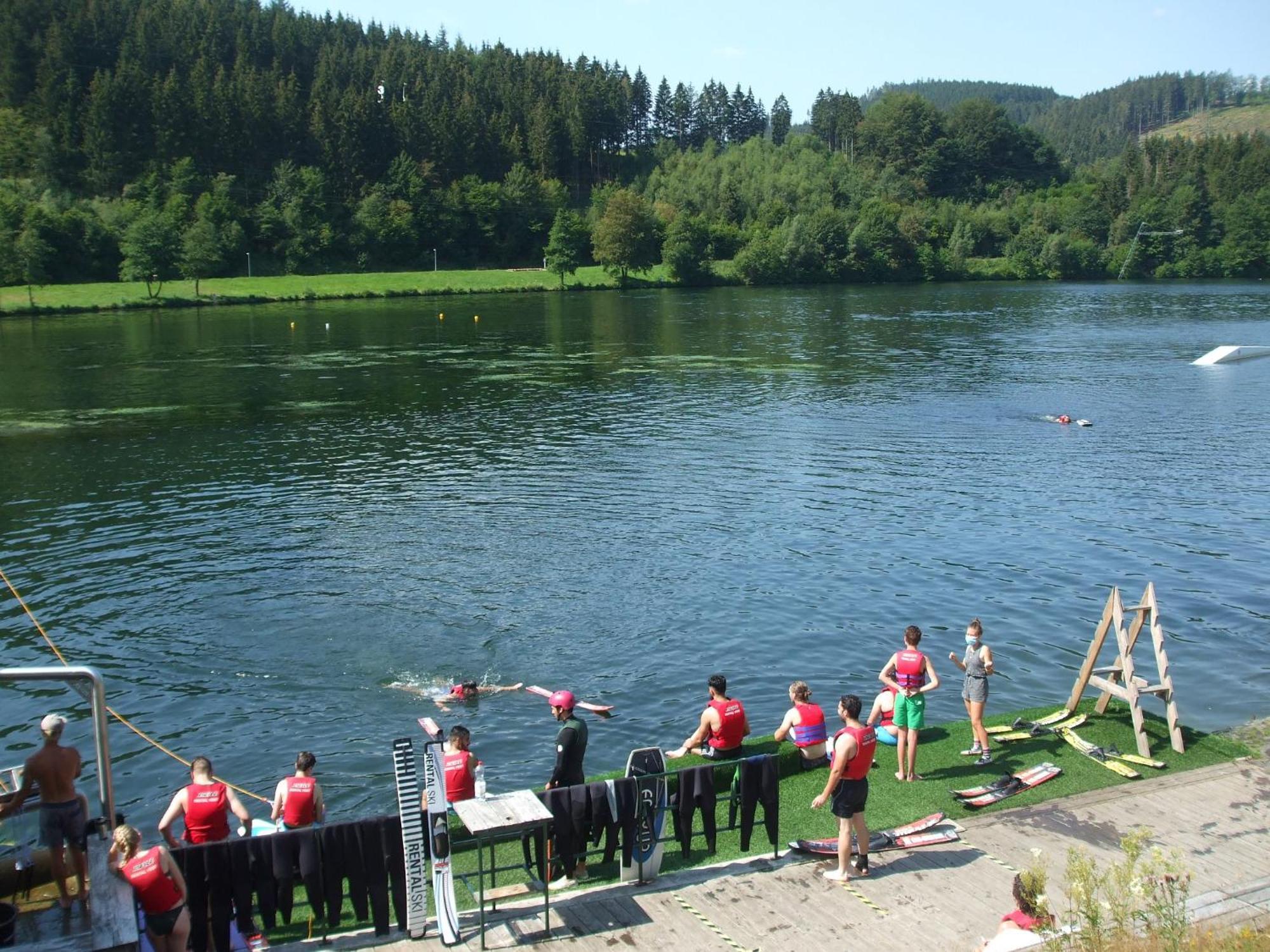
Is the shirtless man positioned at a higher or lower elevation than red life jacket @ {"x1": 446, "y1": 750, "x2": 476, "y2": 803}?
higher

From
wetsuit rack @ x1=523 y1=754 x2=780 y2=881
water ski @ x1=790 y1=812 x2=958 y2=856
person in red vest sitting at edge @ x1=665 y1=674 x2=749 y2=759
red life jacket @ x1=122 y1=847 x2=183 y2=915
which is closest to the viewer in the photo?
red life jacket @ x1=122 y1=847 x2=183 y2=915

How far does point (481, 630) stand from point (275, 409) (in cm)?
3657

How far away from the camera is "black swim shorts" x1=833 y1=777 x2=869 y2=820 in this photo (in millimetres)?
13742

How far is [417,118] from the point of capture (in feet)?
634

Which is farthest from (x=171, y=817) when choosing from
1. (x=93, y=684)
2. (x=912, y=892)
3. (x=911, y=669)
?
(x=911, y=669)

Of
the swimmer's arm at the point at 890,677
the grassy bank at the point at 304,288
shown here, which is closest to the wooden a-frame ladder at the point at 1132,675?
the swimmer's arm at the point at 890,677

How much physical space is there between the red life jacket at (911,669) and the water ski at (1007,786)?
1766mm

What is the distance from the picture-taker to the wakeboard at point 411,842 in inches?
487

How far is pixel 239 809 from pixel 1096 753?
44.9 ft

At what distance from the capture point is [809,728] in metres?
17.2

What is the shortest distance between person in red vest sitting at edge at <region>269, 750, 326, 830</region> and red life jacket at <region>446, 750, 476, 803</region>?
174cm

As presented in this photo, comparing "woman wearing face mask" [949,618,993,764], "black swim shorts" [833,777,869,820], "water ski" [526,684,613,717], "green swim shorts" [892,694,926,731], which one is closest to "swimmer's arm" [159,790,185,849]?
"black swim shorts" [833,777,869,820]

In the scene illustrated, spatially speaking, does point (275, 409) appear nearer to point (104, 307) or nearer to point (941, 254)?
point (104, 307)

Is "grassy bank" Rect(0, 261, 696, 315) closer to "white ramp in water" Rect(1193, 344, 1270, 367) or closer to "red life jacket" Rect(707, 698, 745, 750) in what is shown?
"white ramp in water" Rect(1193, 344, 1270, 367)
